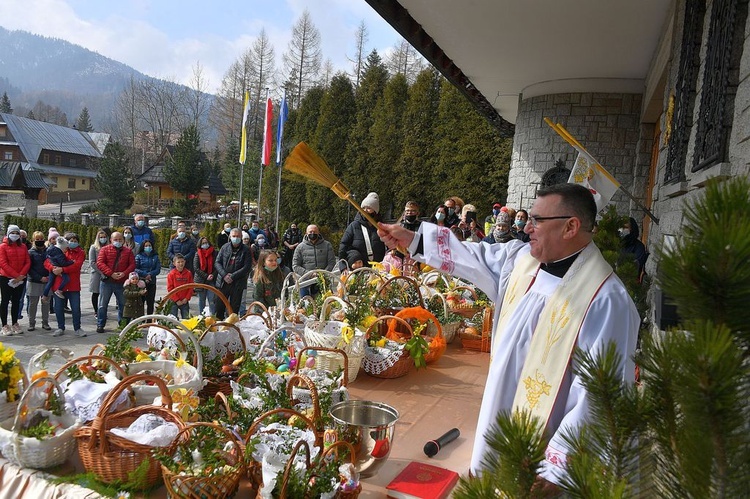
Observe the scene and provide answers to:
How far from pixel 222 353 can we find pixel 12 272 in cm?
645

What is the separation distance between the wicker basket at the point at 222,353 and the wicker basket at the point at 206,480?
2.93ft

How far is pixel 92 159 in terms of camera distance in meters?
53.5

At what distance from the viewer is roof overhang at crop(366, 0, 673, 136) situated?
644 cm

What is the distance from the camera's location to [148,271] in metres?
8.81

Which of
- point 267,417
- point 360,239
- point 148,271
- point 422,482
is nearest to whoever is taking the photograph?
point 267,417

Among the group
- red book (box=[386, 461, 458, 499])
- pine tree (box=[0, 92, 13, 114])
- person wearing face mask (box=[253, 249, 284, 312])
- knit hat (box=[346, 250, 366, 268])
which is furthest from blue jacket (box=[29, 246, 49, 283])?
pine tree (box=[0, 92, 13, 114])

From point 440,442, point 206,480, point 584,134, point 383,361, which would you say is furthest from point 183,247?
point 206,480

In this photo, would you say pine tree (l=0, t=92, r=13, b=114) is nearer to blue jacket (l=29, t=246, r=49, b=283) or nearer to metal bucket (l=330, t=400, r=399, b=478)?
blue jacket (l=29, t=246, r=49, b=283)

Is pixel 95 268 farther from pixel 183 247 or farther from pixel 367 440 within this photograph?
pixel 367 440

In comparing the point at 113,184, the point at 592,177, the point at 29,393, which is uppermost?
the point at 113,184

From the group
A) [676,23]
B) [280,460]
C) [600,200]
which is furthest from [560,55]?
[280,460]

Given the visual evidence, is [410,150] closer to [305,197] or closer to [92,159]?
[305,197]

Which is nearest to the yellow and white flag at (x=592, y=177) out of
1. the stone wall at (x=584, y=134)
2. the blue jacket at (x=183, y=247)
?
the stone wall at (x=584, y=134)

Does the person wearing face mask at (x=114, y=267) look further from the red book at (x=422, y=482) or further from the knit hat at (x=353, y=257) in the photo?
the red book at (x=422, y=482)
